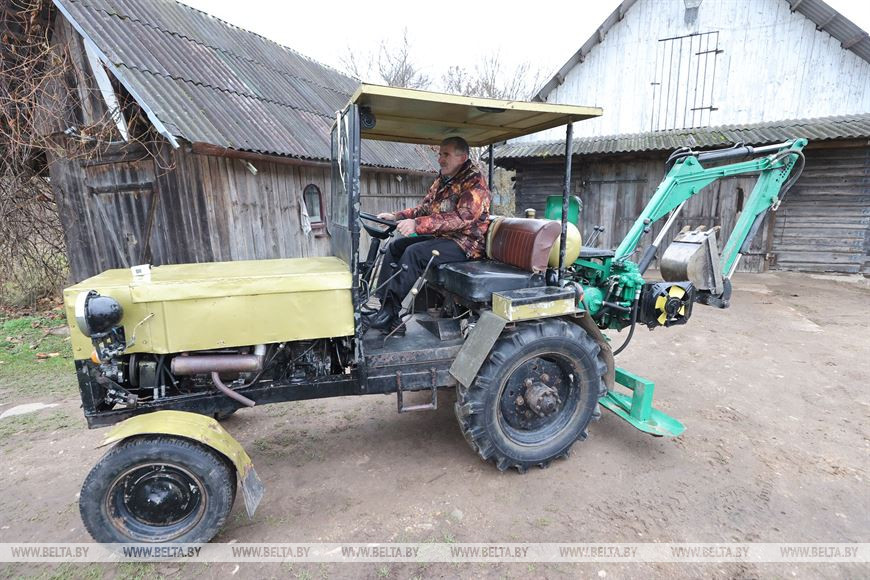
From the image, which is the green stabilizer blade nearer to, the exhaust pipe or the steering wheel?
the steering wheel

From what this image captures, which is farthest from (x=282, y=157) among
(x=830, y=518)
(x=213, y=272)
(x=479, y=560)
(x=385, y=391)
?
(x=830, y=518)

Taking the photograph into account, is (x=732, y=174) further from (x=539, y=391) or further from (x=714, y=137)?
(x=714, y=137)

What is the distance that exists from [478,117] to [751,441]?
3.11 metres

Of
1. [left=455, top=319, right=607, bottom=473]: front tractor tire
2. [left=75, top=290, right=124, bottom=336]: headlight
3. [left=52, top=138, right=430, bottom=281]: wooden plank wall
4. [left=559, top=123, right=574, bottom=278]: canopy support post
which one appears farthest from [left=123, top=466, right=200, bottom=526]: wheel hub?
[left=52, top=138, right=430, bottom=281]: wooden plank wall

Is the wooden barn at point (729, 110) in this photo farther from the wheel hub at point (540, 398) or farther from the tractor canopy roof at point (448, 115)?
the wheel hub at point (540, 398)

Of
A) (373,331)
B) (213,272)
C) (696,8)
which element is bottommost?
(373,331)

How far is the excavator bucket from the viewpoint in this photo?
141 inches

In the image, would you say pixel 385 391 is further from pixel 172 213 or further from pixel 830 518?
pixel 172 213

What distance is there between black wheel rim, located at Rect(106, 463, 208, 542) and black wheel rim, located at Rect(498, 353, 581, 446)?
70.9 inches

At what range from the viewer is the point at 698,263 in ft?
11.9

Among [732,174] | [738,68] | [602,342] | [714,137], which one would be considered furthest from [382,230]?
[738,68]

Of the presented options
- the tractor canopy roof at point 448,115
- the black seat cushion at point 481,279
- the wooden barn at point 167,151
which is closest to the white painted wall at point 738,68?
the wooden barn at point 167,151

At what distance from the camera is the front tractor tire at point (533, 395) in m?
2.79

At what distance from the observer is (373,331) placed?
3180mm
